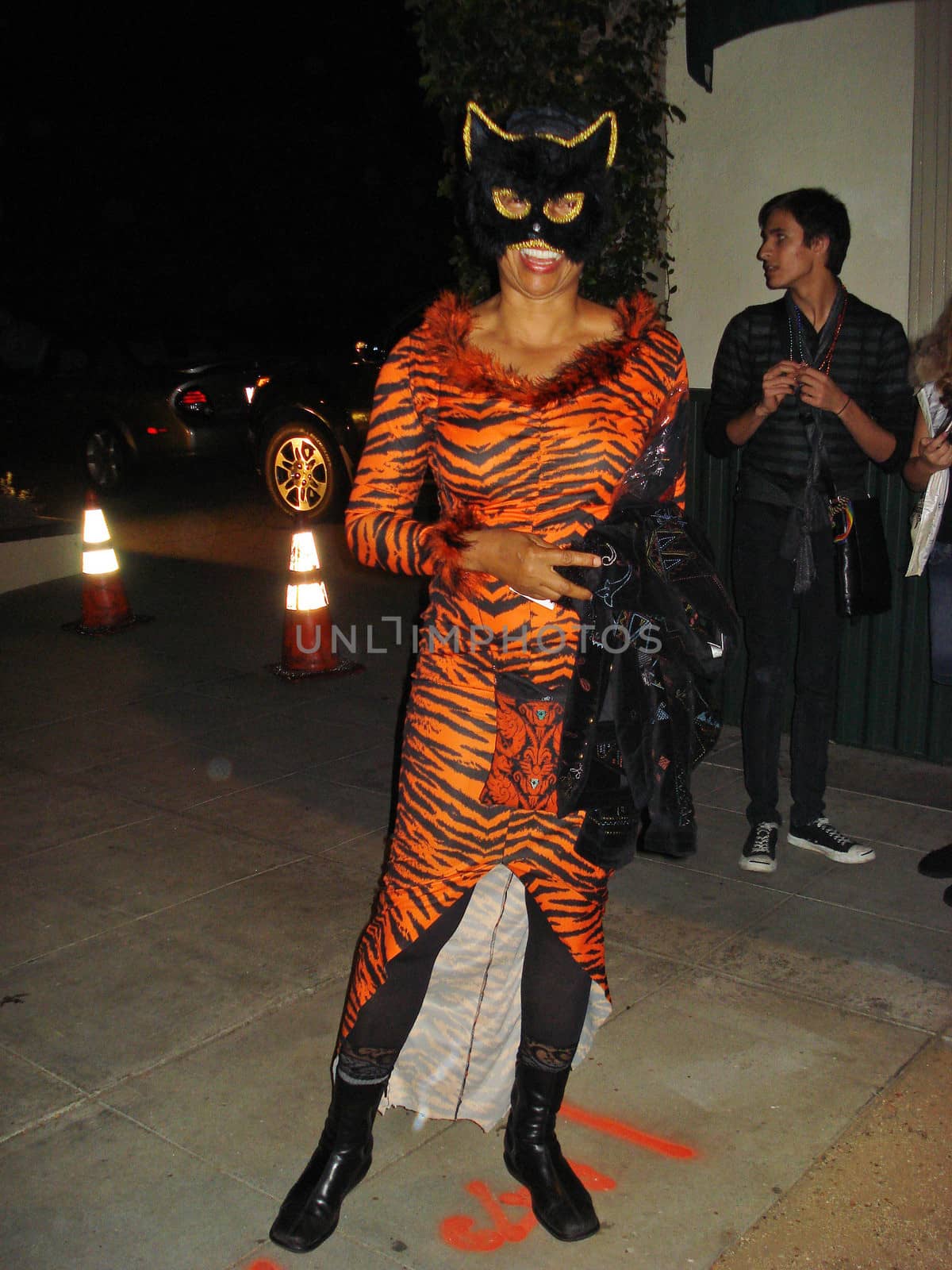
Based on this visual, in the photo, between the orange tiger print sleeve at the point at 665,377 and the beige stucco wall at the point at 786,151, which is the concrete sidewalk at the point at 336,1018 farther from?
the beige stucco wall at the point at 786,151

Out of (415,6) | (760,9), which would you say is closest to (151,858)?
(415,6)

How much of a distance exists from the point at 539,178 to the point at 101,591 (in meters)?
6.26

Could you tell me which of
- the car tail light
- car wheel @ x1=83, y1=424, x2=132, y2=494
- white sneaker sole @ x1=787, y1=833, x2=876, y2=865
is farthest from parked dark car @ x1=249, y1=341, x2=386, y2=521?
white sneaker sole @ x1=787, y1=833, x2=876, y2=865

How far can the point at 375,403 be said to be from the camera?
2.71 metres

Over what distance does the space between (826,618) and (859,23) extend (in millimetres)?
2515

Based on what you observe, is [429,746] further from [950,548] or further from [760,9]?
[760,9]

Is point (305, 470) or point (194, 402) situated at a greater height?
point (194, 402)

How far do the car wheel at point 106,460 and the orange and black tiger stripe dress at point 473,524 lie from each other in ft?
37.8

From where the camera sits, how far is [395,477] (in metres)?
2.69

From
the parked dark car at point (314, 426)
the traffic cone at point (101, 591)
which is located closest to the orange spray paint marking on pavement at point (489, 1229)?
the traffic cone at point (101, 591)

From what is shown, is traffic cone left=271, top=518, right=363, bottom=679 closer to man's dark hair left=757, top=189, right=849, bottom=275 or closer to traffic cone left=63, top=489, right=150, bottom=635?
traffic cone left=63, top=489, right=150, bottom=635

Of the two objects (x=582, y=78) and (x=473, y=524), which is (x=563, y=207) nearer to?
(x=473, y=524)

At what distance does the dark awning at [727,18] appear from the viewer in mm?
5094

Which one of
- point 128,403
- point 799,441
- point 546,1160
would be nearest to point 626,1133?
point 546,1160
